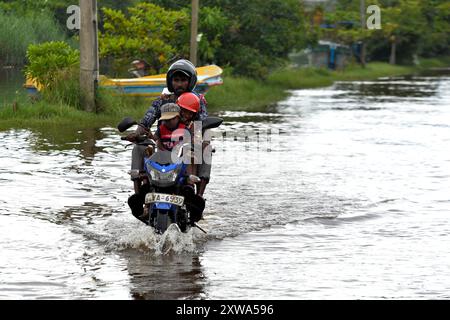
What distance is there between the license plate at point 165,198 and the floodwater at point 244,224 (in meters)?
0.41

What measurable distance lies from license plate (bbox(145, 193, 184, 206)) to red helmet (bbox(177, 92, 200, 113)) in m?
1.24

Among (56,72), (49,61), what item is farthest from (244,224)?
(49,61)

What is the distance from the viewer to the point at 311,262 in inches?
371

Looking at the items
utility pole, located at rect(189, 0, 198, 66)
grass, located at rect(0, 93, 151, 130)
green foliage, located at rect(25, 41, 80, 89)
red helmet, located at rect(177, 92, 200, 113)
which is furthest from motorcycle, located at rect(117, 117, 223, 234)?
utility pole, located at rect(189, 0, 198, 66)

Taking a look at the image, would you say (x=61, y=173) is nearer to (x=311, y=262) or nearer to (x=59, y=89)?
(x=311, y=262)

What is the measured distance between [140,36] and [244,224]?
786 inches

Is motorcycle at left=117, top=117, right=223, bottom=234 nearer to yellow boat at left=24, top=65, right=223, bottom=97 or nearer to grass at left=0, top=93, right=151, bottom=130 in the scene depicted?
grass at left=0, top=93, right=151, bottom=130

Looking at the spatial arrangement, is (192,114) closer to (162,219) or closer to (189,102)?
(189,102)

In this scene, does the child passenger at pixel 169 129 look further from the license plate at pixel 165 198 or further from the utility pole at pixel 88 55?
the utility pole at pixel 88 55

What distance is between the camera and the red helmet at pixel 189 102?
34.4ft

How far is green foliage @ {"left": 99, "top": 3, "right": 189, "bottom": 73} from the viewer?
97.0 feet
